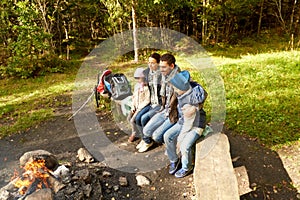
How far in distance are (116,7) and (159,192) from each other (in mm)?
9766

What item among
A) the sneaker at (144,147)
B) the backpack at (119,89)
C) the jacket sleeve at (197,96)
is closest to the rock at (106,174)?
the sneaker at (144,147)

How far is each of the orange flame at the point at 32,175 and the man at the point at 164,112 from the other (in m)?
1.79

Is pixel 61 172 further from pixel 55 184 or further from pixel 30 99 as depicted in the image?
pixel 30 99

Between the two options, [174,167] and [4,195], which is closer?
[4,195]

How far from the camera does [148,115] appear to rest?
4.76 meters

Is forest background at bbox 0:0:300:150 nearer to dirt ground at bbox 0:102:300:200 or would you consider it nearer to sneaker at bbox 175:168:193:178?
dirt ground at bbox 0:102:300:200

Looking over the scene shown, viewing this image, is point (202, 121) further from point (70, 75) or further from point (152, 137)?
point (70, 75)

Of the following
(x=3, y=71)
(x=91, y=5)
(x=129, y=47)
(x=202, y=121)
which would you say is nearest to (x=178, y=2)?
(x=129, y=47)

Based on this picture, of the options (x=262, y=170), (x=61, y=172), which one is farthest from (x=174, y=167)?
(x=61, y=172)

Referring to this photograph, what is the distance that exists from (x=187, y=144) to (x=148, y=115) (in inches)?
48.0

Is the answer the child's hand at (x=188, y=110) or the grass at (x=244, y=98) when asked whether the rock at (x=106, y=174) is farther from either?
the grass at (x=244, y=98)

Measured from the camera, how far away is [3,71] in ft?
35.4

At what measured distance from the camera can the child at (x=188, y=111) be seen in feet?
12.0

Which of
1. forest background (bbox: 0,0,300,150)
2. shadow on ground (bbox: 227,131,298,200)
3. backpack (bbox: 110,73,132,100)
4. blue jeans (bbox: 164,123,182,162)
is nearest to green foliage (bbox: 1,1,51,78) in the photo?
forest background (bbox: 0,0,300,150)
